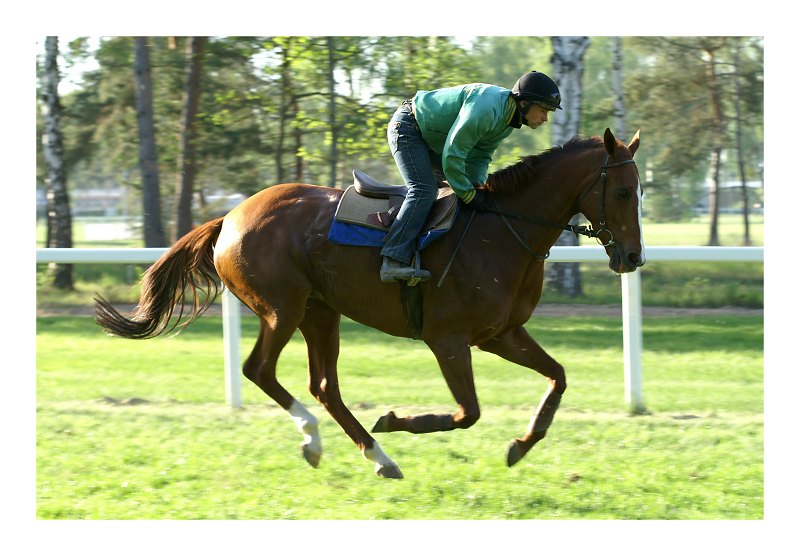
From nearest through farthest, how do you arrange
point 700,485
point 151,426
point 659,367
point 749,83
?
point 700,485 → point 151,426 → point 659,367 → point 749,83

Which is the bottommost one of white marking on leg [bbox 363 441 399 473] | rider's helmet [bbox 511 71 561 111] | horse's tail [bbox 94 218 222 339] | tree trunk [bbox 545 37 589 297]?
white marking on leg [bbox 363 441 399 473]

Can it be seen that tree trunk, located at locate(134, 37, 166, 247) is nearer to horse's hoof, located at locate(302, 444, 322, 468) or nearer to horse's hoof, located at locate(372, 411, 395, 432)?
horse's hoof, located at locate(302, 444, 322, 468)

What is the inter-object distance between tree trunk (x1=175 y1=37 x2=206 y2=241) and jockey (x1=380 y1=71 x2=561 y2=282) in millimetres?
9705

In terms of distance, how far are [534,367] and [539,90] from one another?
1.56 meters

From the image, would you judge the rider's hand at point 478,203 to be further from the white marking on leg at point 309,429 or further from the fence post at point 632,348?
the fence post at point 632,348

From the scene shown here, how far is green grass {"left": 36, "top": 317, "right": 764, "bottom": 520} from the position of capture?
190 inches

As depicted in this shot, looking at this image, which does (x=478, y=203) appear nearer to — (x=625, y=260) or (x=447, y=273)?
(x=447, y=273)

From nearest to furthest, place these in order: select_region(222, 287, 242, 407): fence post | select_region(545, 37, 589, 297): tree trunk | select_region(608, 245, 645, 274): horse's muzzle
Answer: select_region(608, 245, 645, 274): horse's muzzle → select_region(222, 287, 242, 407): fence post → select_region(545, 37, 589, 297): tree trunk

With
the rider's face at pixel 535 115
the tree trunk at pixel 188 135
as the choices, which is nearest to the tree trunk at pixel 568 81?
the tree trunk at pixel 188 135

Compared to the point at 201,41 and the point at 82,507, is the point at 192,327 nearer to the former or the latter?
the point at 201,41

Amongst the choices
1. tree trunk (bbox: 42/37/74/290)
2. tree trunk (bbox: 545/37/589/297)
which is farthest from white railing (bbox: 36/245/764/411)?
tree trunk (bbox: 42/37/74/290)

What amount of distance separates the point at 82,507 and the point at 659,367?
221 inches

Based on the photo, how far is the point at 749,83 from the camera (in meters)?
17.1
